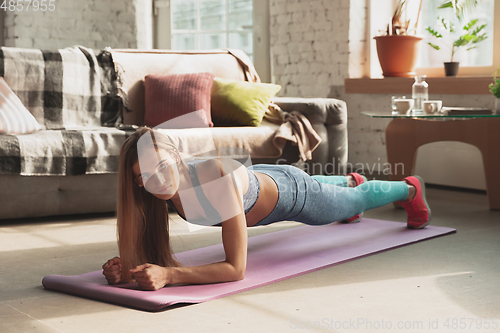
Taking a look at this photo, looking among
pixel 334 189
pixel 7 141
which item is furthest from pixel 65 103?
pixel 334 189

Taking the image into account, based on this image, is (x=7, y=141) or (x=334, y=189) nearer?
(x=334, y=189)

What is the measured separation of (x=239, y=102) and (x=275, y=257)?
1.47 metres

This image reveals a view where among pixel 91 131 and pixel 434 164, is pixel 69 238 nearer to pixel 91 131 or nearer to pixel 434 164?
pixel 91 131

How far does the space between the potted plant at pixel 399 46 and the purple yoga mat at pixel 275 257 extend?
5.32 ft

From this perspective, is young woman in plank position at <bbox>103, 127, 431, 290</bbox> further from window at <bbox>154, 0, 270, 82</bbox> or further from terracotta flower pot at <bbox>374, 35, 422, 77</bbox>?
window at <bbox>154, 0, 270, 82</bbox>

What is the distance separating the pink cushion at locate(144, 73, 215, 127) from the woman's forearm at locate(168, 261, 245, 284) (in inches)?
65.8

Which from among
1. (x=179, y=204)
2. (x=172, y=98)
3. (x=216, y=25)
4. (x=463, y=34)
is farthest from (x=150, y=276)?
(x=216, y=25)

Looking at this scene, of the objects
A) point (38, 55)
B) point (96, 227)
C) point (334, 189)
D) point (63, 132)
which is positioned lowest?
point (96, 227)

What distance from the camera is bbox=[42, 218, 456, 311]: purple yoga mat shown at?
1.71 m

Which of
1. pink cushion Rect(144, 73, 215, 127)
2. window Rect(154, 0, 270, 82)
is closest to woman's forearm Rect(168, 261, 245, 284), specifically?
pink cushion Rect(144, 73, 215, 127)

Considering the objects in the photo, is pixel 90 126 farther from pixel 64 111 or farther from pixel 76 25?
pixel 76 25

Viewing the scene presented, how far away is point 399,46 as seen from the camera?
4105 mm

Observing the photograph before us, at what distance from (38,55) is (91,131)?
697mm

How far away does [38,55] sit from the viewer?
3391 millimetres
